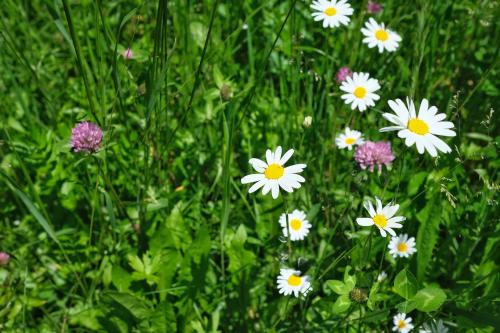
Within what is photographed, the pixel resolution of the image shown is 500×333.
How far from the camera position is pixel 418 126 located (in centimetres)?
122

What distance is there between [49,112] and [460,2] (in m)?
2.07

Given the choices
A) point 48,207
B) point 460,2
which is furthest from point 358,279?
point 460,2

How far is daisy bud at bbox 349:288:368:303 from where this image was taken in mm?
1332

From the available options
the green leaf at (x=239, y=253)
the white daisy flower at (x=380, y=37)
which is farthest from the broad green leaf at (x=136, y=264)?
the white daisy flower at (x=380, y=37)

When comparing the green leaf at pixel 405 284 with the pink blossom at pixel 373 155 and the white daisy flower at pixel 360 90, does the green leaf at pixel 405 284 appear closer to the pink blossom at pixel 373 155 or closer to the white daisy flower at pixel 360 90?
the pink blossom at pixel 373 155

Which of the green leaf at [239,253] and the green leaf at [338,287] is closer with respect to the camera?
the green leaf at [338,287]

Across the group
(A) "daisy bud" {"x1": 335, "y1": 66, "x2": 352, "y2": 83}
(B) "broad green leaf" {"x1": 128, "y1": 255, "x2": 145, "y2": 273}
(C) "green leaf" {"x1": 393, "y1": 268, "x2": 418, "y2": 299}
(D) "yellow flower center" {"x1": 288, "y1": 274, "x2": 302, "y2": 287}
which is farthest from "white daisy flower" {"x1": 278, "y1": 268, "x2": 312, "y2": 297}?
(A) "daisy bud" {"x1": 335, "y1": 66, "x2": 352, "y2": 83}

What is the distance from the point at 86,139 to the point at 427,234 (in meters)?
1.20

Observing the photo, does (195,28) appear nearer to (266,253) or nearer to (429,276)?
(266,253)

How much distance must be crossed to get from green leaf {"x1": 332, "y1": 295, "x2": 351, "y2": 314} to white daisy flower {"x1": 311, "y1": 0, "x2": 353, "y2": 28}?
3.21ft

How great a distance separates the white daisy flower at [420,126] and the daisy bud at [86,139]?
901mm

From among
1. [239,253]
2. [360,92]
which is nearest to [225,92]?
[360,92]

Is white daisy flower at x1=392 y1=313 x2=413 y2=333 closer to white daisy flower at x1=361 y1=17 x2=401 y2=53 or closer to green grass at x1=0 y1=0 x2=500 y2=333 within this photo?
green grass at x1=0 y1=0 x2=500 y2=333

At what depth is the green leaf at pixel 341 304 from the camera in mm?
1334
